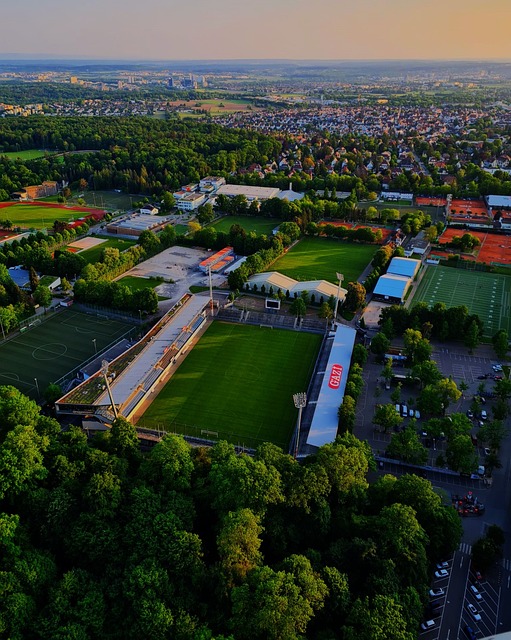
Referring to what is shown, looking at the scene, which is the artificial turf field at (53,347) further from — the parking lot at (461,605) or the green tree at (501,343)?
the green tree at (501,343)

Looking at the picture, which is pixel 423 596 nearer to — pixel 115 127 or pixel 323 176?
pixel 323 176

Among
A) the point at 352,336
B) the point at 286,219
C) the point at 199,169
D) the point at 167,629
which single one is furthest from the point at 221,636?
the point at 199,169

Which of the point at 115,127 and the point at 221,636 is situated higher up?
the point at 115,127

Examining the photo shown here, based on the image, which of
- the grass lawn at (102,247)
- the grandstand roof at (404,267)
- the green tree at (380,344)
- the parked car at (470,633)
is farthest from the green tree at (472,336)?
the grass lawn at (102,247)

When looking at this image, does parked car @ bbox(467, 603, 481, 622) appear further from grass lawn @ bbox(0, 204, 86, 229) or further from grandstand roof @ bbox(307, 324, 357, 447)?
grass lawn @ bbox(0, 204, 86, 229)

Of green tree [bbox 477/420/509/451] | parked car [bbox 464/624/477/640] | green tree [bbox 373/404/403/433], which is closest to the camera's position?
parked car [bbox 464/624/477/640]

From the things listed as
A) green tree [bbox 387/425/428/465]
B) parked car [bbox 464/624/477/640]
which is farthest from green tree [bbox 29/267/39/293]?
parked car [bbox 464/624/477/640]
